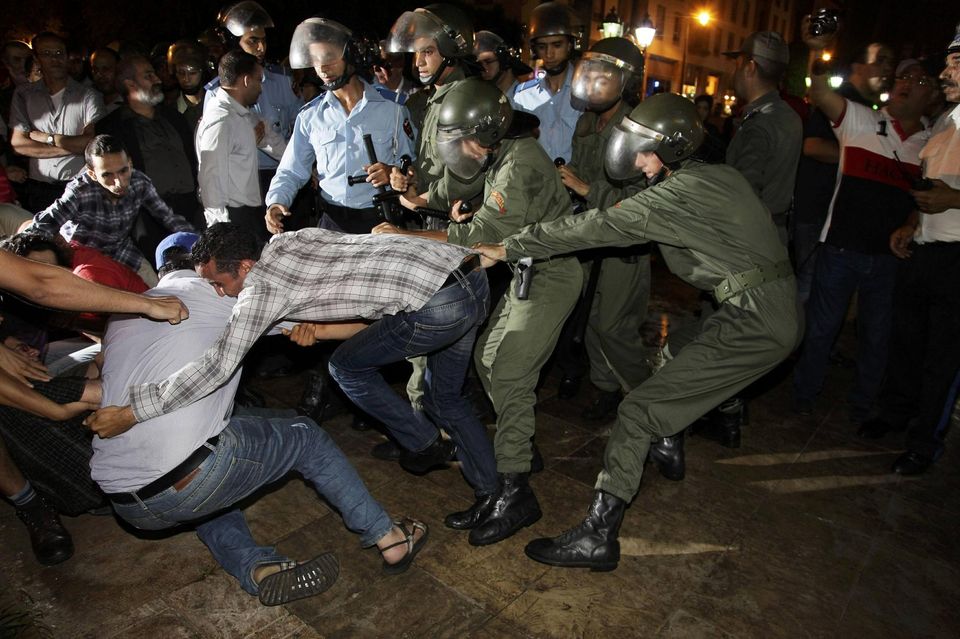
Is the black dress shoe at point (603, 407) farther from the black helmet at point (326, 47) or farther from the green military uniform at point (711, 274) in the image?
the black helmet at point (326, 47)

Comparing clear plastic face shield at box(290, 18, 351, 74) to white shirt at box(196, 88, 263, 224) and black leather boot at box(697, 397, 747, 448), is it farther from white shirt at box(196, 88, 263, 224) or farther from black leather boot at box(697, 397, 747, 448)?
black leather boot at box(697, 397, 747, 448)

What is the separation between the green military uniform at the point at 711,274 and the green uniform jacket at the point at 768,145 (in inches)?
51.3

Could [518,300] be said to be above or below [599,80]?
below

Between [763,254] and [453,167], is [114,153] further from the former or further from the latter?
[763,254]

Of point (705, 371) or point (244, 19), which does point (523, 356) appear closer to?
point (705, 371)

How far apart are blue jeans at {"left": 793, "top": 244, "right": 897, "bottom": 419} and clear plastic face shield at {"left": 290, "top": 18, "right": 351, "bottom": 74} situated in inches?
134

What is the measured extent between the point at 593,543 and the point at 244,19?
487 centimetres

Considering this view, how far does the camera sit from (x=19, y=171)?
5570 millimetres

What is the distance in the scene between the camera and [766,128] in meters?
4.01

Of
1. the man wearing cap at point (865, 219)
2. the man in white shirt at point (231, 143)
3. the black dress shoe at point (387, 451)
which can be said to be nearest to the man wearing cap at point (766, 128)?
the man wearing cap at point (865, 219)

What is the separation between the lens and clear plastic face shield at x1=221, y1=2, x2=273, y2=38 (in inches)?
211

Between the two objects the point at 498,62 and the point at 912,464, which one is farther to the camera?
the point at 498,62

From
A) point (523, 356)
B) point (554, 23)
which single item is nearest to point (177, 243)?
point (523, 356)

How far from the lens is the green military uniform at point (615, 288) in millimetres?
4109
